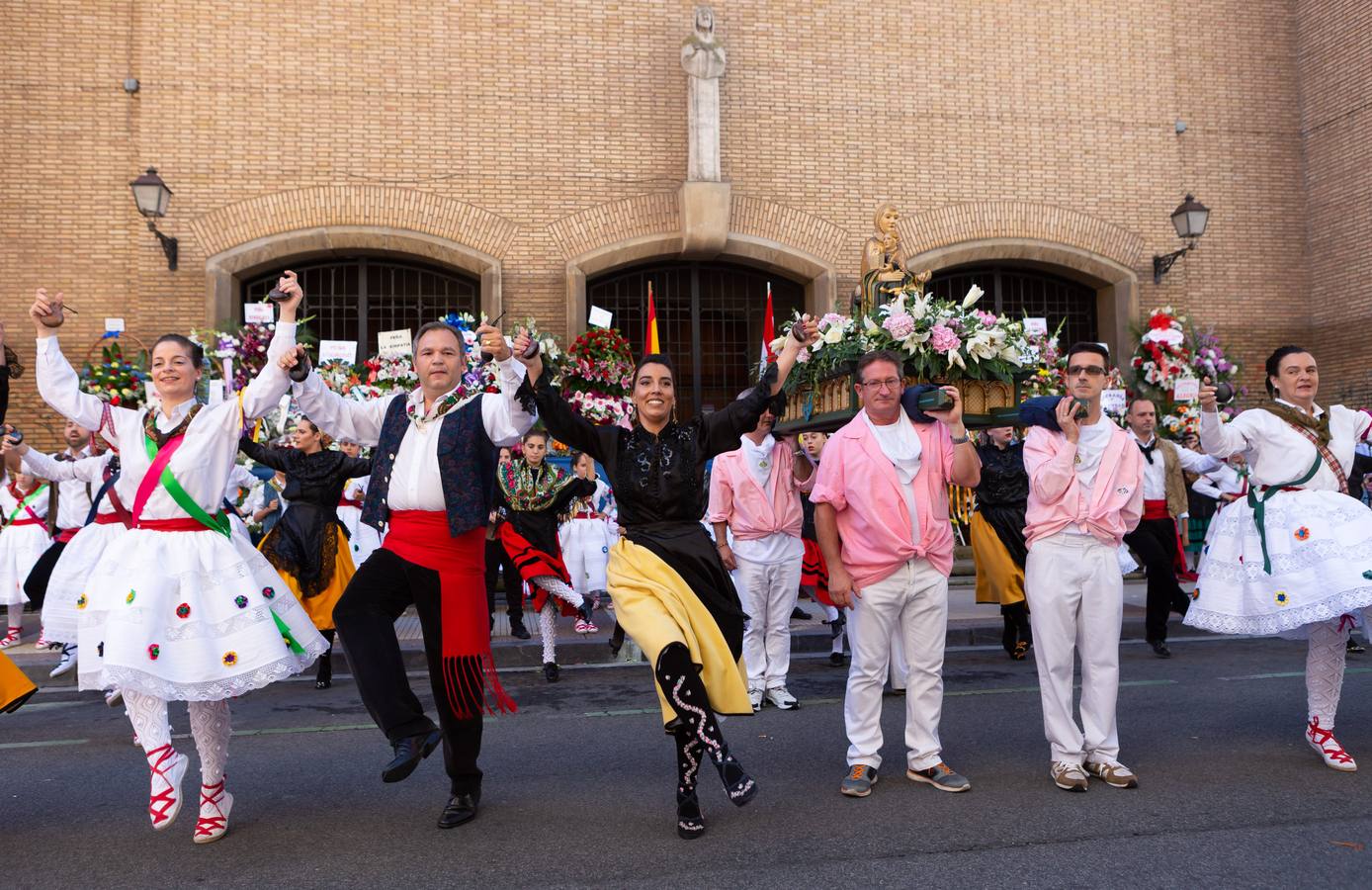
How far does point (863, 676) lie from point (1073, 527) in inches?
48.3

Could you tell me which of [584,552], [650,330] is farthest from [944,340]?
[650,330]

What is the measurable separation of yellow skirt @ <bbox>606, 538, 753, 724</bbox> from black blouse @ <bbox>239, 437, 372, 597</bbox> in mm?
3974

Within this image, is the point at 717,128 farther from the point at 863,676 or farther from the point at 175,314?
the point at 863,676

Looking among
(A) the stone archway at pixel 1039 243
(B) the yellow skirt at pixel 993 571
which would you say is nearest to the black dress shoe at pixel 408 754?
(B) the yellow skirt at pixel 993 571

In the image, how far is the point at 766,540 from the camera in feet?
24.7

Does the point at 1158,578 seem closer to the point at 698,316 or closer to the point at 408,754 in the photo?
the point at 408,754

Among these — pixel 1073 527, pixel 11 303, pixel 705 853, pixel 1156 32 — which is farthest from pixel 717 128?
pixel 705 853

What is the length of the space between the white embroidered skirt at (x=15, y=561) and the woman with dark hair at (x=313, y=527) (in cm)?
407

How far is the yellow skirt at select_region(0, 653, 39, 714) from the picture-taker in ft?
14.6

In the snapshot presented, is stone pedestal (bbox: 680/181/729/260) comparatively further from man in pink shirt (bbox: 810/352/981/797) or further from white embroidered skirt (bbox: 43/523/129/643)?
man in pink shirt (bbox: 810/352/981/797)

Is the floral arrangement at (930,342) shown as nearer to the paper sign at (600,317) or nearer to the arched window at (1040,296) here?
the paper sign at (600,317)

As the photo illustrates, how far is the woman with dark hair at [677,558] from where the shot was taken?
178 inches

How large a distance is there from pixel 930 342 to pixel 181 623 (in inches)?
180

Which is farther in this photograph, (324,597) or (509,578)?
(509,578)
